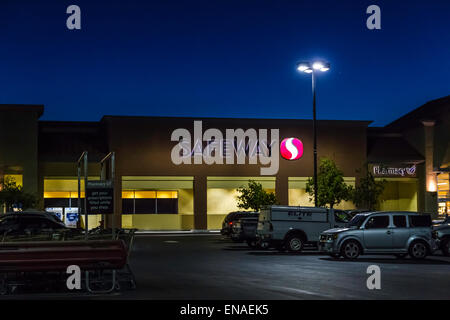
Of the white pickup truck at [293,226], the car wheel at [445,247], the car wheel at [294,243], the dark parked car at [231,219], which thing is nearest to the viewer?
the car wheel at [445,247]

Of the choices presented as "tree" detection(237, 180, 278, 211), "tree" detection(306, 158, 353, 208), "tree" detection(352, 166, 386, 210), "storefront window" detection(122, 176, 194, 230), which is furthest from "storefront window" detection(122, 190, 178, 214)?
"tree" detection(352, 166, 386, 210)

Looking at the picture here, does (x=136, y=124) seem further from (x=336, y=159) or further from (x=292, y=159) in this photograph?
(x=336, y=159)

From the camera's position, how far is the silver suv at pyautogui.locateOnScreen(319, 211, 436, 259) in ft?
77.8

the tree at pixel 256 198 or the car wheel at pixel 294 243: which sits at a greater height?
the tree at pixel 256 198

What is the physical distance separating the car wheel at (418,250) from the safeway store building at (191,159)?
29985 mm

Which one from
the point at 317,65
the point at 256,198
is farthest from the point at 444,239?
the point at 256,198

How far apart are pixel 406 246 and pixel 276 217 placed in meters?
6.32

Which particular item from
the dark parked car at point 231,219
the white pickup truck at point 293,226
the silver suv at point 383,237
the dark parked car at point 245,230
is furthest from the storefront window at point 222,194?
the silver suv at point 383,237

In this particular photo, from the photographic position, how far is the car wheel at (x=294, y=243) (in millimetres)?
28344

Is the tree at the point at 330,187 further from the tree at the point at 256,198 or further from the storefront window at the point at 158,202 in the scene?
the storefront window at the point at 158,202

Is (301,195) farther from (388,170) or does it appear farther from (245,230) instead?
(245,230)

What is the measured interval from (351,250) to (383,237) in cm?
128

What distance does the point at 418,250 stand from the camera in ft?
79.3
